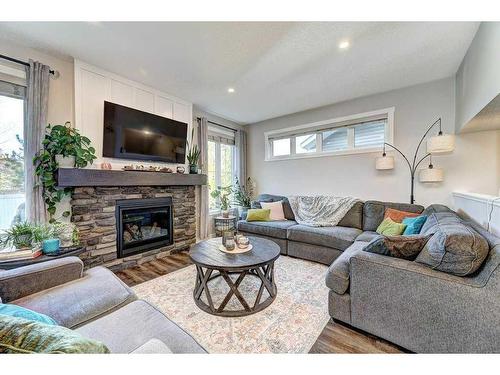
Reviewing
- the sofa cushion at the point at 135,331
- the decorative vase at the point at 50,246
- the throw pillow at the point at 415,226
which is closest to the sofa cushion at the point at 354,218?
the throw pillow at the point at 415,226

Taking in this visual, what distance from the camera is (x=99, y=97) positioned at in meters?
2.74

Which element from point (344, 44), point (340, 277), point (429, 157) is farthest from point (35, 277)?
point (429, 157)

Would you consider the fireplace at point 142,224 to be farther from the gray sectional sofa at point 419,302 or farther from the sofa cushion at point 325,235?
the gray sectional sofa at point 419,302

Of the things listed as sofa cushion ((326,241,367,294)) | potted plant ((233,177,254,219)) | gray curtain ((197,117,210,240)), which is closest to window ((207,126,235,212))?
potted plant ((233,177,254,219))

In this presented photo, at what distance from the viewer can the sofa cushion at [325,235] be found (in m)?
2.79

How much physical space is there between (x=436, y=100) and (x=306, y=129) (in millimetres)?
1959

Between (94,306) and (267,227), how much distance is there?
8.41ft

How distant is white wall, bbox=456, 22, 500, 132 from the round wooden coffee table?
2176 millimetres

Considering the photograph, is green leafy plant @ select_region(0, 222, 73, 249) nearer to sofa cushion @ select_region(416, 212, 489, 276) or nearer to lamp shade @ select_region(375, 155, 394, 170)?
sofa cushion @ select_region(416, 212, 489, 276)

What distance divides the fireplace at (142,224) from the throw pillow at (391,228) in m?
3.10

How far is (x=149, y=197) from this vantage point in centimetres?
321

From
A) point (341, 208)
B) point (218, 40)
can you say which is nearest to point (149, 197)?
point (218, 40)

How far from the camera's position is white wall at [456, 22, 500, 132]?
5.16ft
